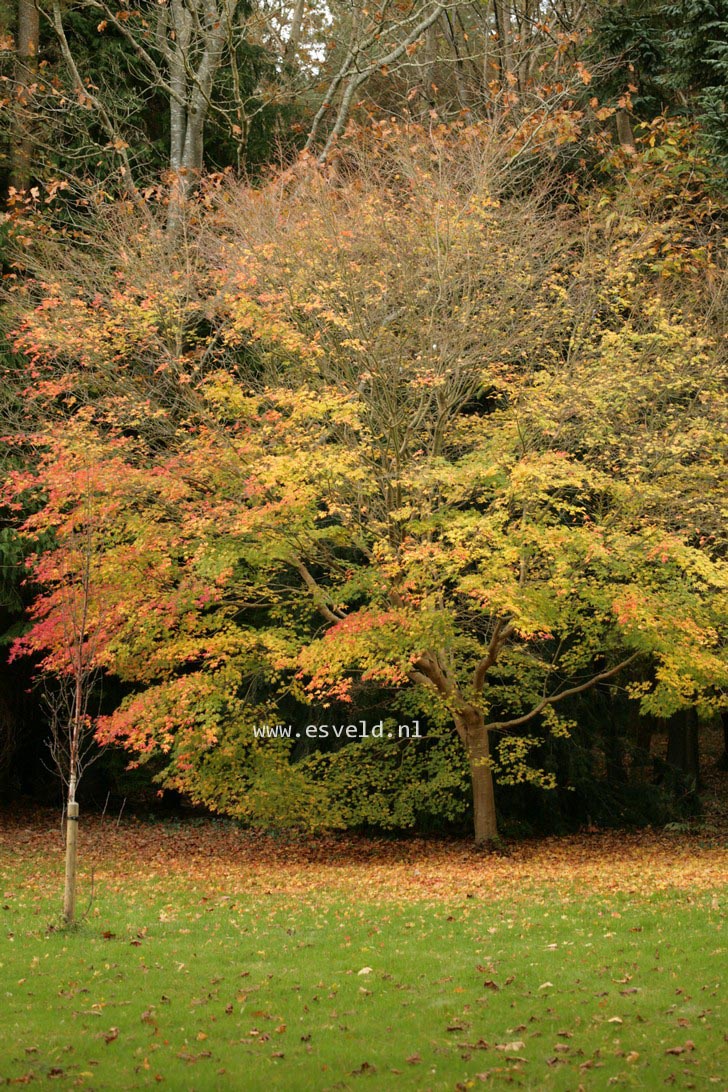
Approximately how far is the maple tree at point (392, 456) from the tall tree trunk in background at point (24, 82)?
3.47m

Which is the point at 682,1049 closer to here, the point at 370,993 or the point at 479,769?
the point at 370,993

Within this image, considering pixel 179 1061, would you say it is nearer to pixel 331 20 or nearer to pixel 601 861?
pixel 601 861

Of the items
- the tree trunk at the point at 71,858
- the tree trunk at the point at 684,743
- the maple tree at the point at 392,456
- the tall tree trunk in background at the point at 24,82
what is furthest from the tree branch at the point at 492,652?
the tall tree trunk in background at the point at 24,82

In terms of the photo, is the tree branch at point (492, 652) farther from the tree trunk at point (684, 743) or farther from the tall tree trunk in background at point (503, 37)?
the tall tree trunk in background at point (503, 37)

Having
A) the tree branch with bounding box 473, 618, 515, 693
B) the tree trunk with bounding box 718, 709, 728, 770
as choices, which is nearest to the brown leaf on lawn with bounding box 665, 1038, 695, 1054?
the tree branch with bounding box 473, 618, 515, 693

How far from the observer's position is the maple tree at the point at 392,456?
1228 centimetres

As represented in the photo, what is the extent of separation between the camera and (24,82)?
18844 millimetres

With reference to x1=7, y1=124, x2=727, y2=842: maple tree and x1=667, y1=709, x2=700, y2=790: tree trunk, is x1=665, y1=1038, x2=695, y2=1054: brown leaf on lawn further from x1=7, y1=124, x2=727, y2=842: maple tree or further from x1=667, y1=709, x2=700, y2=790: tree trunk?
x1=667, y1=709, x2=700, y2=790: tree trunk

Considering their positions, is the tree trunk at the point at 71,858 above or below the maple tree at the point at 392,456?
below

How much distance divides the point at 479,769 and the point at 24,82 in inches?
585

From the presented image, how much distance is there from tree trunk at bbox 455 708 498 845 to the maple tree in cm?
4

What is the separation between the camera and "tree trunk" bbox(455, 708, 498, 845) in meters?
14.8

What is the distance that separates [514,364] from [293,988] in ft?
36.8

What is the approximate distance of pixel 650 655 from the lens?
15.2 meters
